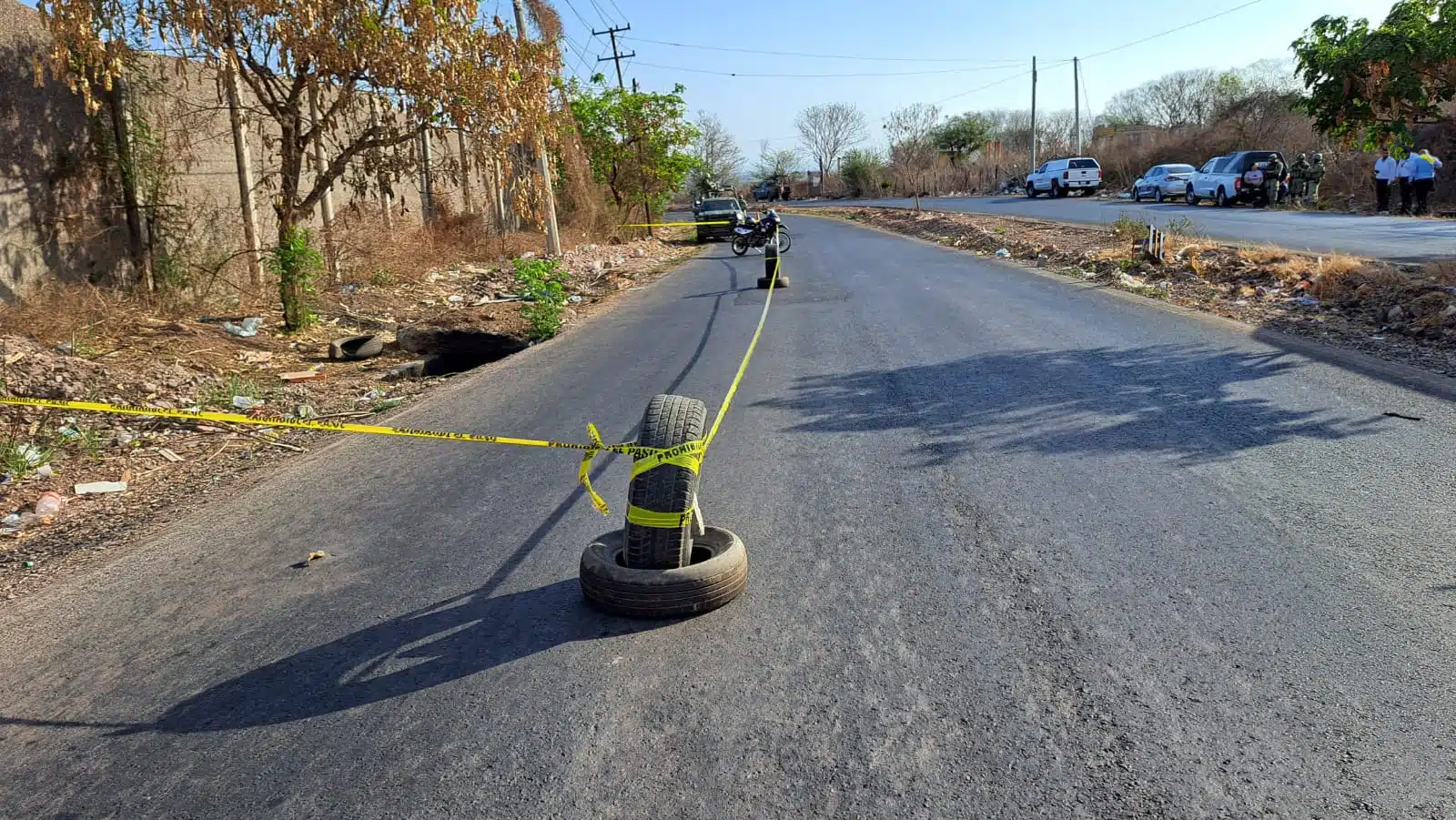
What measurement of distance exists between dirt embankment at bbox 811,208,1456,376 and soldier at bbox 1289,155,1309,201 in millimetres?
10680

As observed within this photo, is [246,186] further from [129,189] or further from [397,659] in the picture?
[397,659]

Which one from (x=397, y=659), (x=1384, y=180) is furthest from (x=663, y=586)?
(x=1384, y=180)

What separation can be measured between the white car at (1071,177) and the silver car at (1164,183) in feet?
27.1

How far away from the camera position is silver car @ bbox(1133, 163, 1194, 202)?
33312 mm

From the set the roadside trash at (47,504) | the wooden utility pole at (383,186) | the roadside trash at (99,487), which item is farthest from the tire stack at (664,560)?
the wooden utility pole at (383,186)

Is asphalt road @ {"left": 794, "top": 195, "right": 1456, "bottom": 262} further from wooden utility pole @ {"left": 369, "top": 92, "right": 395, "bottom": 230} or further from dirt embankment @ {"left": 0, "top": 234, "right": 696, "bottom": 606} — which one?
wooden utility pole @ {"left": 369, "top": 92, "right": 395, "bottom": 230}

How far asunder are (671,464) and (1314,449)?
14.5 ft

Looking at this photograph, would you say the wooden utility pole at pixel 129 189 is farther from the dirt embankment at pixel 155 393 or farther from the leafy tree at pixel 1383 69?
the leafy tree at pixel 1383 69

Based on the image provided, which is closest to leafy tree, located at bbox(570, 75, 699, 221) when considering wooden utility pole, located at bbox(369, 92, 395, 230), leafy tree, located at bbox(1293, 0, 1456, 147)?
wooden utility pole, located at bbox(369, 92, 395, 230)

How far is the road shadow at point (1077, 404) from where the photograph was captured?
20.7 ft

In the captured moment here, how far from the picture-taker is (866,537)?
15.9 feet

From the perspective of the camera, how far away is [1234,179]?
96.4ft

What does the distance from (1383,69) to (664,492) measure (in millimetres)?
7885

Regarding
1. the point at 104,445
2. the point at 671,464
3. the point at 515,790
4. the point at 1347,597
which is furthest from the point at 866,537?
the point at 104,445
